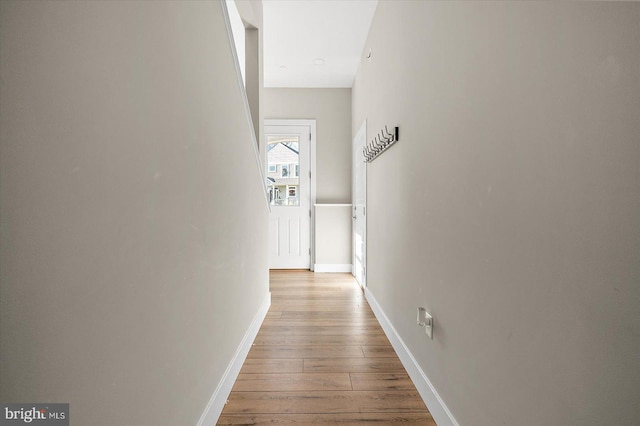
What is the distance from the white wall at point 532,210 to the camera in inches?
23.0

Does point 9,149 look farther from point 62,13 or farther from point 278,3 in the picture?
point 278,3

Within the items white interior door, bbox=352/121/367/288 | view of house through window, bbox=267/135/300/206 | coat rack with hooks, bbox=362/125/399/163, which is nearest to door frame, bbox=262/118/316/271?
view of house through window, bbox=267/135/300/206

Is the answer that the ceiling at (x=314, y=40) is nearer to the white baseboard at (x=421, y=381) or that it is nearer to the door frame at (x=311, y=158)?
the door frame at (x=311, y=158)

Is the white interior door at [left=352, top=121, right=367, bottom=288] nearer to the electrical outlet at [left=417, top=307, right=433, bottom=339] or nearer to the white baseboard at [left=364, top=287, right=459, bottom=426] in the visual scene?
the white baseboard at [left=364, top=287, right=459, bottom=426]

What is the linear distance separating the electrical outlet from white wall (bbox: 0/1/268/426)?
972mm

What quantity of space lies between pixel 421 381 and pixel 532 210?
1138mm

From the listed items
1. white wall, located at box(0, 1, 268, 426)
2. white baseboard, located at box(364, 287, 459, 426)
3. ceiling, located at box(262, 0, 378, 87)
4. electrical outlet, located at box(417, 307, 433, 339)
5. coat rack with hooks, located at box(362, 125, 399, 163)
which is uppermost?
ceiling, located at box(262, 0, 378, 87)

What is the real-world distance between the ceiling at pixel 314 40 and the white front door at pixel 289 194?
784 mm

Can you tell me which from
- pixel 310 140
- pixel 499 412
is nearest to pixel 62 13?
pixel 499 412

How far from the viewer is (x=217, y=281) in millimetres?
1423

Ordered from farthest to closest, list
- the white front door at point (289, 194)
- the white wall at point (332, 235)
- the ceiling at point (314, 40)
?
the white front door at point (289, 194), the white wall at point (332, 235), the ceiling at point (314, 40)

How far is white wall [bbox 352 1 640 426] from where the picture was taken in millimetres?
583

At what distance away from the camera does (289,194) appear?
4.89 meters

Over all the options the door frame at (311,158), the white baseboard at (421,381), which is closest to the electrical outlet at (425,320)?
the white baseboard at (421,381)
